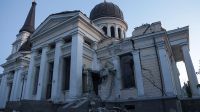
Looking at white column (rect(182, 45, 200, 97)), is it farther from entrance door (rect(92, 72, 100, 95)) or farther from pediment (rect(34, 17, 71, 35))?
pediment (rect(34, 17, 71, 35))

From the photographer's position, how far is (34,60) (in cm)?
2272

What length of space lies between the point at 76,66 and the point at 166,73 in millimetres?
8025

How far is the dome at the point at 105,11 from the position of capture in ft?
102

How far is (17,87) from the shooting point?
27.3 metres

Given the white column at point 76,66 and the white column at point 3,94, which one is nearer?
the white column at point 76,66

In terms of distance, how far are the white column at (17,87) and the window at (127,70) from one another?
1773 cm

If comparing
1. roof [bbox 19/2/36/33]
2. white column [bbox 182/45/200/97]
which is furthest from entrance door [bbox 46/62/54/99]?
roof [bbox 19/2/36/33]

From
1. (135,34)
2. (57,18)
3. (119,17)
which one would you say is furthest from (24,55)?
(135,34)

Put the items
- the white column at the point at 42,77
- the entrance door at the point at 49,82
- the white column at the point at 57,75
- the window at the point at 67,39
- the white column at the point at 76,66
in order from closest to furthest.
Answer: the white column at the point at 76,66 < the white column at the point at 57,75 < the white column at the point at 42,77 < the entrance door at the point at 49,82 < the window at the point at 67,39

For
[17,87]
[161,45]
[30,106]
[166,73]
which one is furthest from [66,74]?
[17,87]

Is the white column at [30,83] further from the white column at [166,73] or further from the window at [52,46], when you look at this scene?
the white column at [166,73]

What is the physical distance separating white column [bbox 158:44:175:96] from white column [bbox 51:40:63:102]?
10.1 m

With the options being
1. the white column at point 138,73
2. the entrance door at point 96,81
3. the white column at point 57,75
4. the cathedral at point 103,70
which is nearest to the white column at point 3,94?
the cathedral at point 103,70

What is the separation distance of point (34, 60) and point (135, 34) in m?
13.2
